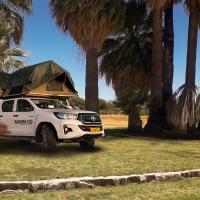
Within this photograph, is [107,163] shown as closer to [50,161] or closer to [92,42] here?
[50,161]

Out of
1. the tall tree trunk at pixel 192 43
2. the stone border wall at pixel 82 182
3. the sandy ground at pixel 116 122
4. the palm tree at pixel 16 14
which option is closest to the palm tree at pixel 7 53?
the palm tree at pixel 16 14

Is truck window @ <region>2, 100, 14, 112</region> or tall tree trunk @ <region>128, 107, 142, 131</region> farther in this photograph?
tall tree trunk @ <region>128, 107, 142, 131</region>

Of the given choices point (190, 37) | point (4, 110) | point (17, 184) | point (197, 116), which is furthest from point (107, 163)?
point (190, 37)

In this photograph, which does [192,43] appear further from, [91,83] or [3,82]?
[3,82]

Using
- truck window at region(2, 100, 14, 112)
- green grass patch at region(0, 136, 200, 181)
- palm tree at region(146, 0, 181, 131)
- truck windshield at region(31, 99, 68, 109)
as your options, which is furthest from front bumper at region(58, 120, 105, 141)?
palm tree at region(146, 0, 181, 131)

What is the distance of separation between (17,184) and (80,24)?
12.1 m

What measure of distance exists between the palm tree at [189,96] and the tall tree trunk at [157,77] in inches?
51.5

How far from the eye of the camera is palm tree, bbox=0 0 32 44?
21.8 metres

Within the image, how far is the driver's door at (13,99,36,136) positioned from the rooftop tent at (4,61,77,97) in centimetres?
123

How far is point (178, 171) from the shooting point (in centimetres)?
1091

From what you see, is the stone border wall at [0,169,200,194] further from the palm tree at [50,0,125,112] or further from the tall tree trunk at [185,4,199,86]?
the palm tree at [50,0,125,112]

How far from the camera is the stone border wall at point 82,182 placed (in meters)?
8.95

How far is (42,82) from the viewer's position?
1627 cm

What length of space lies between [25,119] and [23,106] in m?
0.65
